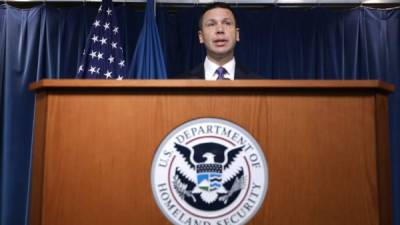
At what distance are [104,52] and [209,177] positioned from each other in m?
2.19

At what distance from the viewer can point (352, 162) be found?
103 centimetres

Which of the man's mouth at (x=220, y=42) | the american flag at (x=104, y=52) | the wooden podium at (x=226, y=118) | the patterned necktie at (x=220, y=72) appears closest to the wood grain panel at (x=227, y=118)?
the wooden podium at (x=226, y=118)

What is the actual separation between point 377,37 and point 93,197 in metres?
3.20

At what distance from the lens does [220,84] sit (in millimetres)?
1061

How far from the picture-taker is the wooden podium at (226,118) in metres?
1.02

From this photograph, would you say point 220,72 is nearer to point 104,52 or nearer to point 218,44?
point 218,44

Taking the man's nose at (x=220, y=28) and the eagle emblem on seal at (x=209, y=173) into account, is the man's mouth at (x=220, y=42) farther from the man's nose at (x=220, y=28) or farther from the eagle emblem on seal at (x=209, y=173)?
the eagle emblem on seal at (x=209, y=173)

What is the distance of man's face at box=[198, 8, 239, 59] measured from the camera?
2117 mm

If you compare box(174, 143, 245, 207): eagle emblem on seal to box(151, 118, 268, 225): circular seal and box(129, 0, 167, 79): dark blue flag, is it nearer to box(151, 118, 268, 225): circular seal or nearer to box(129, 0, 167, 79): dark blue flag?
box(151, 118, 268, 225): circular seal

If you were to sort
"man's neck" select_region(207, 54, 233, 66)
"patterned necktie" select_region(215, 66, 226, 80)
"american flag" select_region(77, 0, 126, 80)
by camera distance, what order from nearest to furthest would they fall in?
1. "patterned necktie" select_region(215, 66, 226, 80)
2. "man's neck" select_region(207, 54, 233, 66)
3. "american flag" select_region(77, 0, 126, 80)

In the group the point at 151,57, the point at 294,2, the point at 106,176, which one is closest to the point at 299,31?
the point at 294,2

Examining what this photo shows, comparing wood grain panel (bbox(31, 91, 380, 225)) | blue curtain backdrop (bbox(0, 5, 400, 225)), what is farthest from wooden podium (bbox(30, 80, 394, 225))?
blue curtain backdrop (bbox(0, 5, 400, 225))

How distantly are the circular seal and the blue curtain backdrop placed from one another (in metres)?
2.50

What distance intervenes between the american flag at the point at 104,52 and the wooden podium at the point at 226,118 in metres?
1.88
